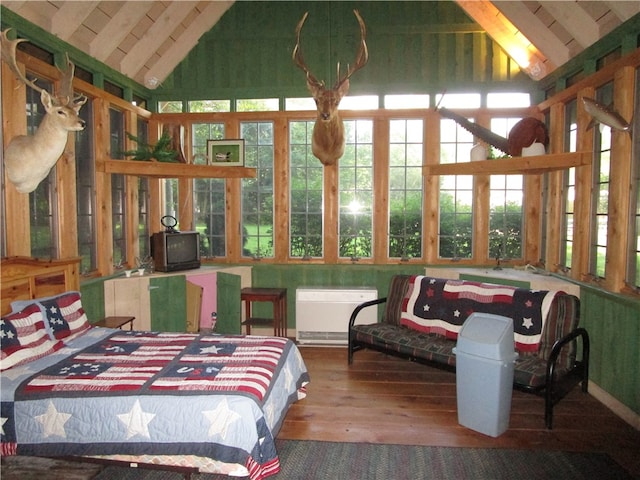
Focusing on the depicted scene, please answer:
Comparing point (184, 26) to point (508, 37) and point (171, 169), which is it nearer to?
point (171, 169)

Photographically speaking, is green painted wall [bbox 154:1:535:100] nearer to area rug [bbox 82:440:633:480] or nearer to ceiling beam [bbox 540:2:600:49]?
ceiling beam [bbox 540:2:600:49]

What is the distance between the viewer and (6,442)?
2.61 metres

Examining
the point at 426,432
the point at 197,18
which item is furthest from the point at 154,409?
the point at 197,18

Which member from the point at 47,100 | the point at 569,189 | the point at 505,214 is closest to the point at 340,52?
the point at 505,214

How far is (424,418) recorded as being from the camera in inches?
139

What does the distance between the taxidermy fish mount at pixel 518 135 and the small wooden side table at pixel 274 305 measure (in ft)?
9.28

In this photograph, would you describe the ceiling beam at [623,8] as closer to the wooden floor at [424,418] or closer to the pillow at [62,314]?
the wooden floor at [424,418]

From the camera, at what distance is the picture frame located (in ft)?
18.5

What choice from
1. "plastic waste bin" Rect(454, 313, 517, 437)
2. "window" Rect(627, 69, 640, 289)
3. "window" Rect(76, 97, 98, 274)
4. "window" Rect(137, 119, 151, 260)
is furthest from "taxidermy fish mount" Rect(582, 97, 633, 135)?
"window" Rect(137, 119, 151, 260)

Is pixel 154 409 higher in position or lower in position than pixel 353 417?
higher

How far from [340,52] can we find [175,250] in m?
3.16

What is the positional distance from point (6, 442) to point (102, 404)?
24.1 inches

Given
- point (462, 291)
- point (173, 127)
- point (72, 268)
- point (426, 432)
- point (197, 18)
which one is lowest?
point (426, 432)

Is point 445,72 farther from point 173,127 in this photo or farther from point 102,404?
point 102,404
